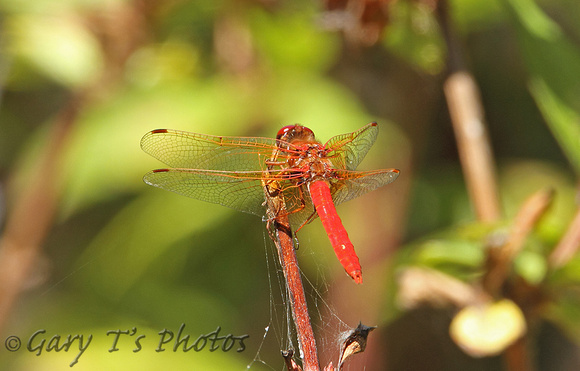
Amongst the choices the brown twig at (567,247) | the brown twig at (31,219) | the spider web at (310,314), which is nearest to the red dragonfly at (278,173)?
the spider web at (310,314)

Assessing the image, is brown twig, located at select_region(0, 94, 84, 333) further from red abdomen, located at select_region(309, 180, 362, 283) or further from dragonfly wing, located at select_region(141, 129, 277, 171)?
red abdomen, located at select_region(309, 180, 362, 283)

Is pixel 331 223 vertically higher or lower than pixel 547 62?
lower

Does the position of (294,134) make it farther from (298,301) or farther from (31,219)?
(31,219)

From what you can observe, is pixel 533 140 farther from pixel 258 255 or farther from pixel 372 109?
pixel 258 255

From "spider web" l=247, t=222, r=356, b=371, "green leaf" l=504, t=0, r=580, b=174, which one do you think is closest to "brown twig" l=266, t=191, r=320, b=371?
"spider web" l=247, t=222, r=356, b=371

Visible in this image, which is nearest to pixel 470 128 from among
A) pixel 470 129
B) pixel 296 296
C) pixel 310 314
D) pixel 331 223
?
pixel 470 129

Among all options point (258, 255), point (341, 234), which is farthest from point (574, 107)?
point (258, 255)

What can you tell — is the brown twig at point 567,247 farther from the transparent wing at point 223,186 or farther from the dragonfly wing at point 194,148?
the dragonfly wing at point 194,148
